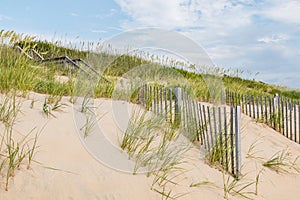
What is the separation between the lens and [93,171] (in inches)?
125

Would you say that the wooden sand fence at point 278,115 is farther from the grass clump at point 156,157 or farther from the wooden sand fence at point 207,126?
the grass clump at point 156,157

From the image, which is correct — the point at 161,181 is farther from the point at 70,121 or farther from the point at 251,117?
the point at 251,117

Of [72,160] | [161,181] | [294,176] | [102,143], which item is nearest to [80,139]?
[102,143]

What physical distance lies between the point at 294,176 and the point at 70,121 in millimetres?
3527

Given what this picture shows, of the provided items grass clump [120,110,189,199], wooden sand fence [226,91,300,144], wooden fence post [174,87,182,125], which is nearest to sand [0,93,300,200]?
grass clump [120,110,189,199]

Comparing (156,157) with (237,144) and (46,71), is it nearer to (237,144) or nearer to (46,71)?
(237,144)

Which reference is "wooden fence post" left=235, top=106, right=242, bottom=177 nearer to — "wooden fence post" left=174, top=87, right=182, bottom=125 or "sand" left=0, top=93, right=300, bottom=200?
"sand" left=0, top=93, right=300, bottom=200

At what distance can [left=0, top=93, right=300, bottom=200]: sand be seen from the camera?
2.85 meters

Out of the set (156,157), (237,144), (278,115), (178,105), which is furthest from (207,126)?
(278,115)

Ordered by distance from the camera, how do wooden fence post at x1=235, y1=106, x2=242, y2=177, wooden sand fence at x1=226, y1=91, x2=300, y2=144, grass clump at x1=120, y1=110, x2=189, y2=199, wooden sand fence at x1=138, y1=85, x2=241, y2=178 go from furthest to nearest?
wooden sand fence at x1=226, y1=91, x2=300, y2=144 → wooden sand fence at x1=138, y1=85, x2=241, y2=178 → wooden fence post at x1=235, y1=106, x2=242, y2=177 → grass clump at x1=120, y1=110, x2=189, y2=199

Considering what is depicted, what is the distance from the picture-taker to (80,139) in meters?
3.78

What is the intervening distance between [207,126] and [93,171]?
8.62ft

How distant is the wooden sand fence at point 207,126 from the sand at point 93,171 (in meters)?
0.24

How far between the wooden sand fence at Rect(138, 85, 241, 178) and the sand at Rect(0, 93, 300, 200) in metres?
0.24
